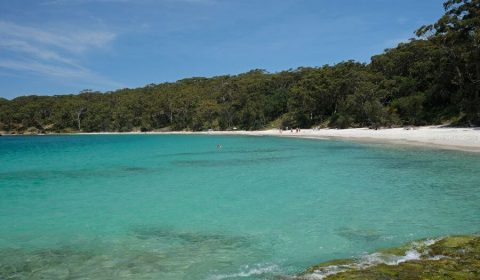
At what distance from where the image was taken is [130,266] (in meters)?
8.70

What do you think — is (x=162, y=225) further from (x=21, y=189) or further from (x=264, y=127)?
(x=264, y=127)

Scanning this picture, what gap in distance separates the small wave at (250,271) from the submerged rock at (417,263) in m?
0.87

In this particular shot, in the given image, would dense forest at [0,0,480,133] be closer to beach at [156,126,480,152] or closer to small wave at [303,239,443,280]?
beach at [156,126,480,152]

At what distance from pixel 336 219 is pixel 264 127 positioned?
8486 cm

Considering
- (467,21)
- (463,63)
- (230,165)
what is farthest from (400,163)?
(463,63)

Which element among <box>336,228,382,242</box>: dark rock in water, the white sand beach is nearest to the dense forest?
the white sand beach

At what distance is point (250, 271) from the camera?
8.30 metres

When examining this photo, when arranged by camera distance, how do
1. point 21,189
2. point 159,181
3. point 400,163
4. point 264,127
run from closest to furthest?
point 21,189, point 159,181, point 400,163, point 264,127

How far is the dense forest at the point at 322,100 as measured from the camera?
158 feet

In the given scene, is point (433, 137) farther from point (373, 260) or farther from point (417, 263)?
point (417, 263)

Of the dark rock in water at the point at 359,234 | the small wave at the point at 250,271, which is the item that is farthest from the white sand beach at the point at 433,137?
the small wave at the point at 250,271

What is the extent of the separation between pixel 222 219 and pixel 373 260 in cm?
577

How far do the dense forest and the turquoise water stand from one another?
29.8 meters

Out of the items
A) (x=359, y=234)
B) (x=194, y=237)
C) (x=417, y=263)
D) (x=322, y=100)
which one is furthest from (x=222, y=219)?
(x=322, y=100)
